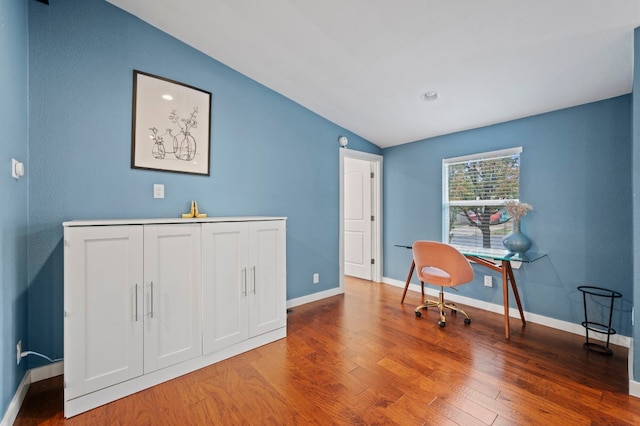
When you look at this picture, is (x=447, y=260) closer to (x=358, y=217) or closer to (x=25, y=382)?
(x=358, y=217)

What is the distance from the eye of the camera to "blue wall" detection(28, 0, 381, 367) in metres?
1.90

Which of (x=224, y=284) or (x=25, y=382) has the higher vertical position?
(x=224, y=284)

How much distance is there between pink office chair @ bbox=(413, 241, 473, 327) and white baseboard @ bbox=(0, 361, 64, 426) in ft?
10.3

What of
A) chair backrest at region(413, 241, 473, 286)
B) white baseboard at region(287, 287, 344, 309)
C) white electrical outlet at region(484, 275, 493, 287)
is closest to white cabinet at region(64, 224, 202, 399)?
white baseboard at region(287, 287, 344, 309)

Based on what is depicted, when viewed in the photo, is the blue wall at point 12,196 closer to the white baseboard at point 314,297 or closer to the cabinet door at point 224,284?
the cabinet door at point 224,284

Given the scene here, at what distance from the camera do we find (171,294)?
75.8 inches

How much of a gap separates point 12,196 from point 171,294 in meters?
1.04

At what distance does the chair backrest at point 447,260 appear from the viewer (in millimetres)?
2713

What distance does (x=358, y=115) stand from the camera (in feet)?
11.2

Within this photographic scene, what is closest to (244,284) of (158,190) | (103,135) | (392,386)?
(158,190)

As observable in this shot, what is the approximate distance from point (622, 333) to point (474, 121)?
7.93 ft

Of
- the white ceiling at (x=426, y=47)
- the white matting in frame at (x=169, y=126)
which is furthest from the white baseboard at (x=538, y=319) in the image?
the white matting in frame at (x=169, y=126)

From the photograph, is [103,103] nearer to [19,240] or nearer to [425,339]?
[19,240]

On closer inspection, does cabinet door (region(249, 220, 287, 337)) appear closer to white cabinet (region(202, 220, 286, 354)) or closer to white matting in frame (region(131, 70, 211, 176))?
white cabinet (region(202, 220, 286, 354))
